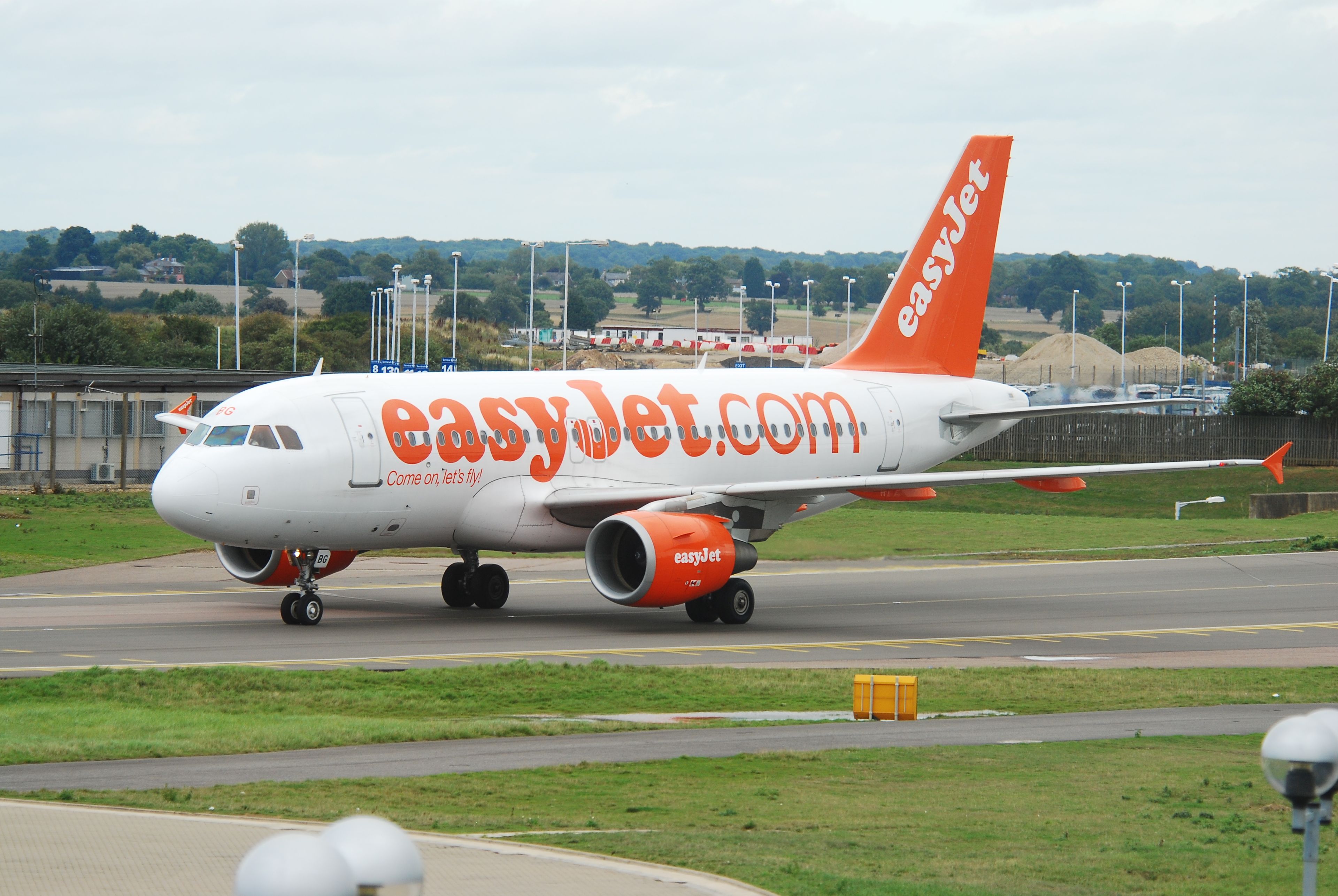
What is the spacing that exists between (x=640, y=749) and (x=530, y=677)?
250 inches

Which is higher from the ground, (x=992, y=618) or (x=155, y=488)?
(x=155, y=488)

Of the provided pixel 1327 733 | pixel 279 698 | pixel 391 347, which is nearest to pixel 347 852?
pixel 1327 733

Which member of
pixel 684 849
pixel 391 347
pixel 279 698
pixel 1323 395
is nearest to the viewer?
pixel 684 849

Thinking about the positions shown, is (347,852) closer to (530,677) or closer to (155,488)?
(530,677)

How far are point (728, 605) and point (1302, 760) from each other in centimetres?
2474

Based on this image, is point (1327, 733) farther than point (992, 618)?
No

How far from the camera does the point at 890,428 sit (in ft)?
134

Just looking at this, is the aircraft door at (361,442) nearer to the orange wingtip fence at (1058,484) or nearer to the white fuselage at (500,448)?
the white fuselage at (500,448)

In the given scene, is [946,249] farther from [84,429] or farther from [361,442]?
[84,429]

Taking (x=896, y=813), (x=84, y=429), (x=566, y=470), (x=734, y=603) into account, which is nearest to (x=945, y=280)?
(x=734, y=603)

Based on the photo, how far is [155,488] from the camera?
30344mm

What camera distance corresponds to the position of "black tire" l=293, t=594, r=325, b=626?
32.0 metres

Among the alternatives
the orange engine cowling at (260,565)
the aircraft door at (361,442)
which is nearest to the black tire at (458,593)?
the orange engine cowling at (260,565)

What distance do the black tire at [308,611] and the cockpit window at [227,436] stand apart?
11.4 ft
